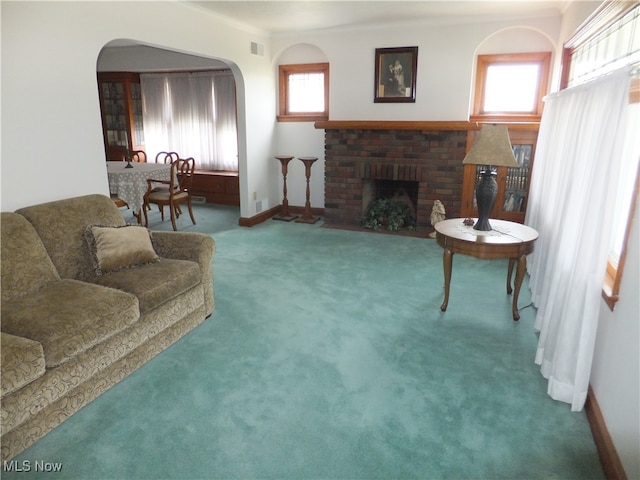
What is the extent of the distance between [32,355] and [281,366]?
4.20ft

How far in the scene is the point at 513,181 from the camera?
17.2ft

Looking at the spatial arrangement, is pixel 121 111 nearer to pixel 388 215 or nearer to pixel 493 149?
pixel 388 215

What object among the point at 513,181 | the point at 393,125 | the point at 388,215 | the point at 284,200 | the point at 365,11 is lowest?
the point at 388,215

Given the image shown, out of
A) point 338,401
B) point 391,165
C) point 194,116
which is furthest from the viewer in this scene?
point 194,116

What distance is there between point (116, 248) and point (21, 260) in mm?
516

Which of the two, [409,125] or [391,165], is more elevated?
[409,125]

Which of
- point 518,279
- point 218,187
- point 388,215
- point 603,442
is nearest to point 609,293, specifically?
point 603,442

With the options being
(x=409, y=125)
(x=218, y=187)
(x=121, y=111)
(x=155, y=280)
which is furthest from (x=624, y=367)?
(x=121, y=111)

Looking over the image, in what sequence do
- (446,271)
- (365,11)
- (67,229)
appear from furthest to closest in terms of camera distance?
(365,11)
(446,271)
(67,229)

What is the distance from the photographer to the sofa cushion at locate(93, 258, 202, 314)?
2.55 meters

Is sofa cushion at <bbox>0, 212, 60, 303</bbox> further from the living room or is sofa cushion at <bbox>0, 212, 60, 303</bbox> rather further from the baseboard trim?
the baseboard trim

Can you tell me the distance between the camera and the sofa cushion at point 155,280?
8.36 feet

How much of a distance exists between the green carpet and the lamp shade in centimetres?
116

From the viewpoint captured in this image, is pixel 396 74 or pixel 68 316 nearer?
pixel 68 316
